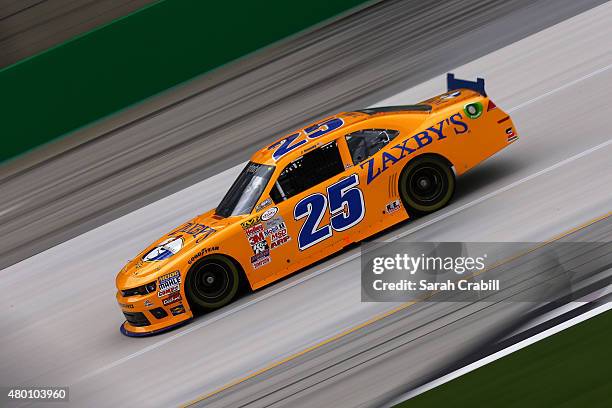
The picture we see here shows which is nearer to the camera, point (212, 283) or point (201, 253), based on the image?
point (201, 253)

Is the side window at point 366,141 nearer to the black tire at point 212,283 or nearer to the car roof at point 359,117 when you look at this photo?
the car roof at point 359,117

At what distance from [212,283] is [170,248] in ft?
2.25

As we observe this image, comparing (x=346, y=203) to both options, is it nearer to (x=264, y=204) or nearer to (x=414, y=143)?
(x=264, y=204)

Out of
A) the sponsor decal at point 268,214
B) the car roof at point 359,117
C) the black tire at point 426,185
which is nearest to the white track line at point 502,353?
the black tire at point 426,185

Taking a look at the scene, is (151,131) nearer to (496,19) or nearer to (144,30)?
(144,30)

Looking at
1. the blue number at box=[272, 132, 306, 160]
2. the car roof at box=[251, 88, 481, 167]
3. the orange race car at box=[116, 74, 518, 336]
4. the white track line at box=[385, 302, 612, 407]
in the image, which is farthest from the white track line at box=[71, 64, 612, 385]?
the white track line at box=[385, 302, 612, 407]

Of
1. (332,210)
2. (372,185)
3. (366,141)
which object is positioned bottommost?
(332,210)

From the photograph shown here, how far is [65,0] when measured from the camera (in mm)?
20750

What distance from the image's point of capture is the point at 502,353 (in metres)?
7.99

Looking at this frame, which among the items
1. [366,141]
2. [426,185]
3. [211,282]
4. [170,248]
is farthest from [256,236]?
[426,185]

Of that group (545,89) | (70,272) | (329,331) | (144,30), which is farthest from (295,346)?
(144,30)

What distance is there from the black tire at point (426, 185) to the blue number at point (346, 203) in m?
0.57

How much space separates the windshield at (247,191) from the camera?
35.0 ft

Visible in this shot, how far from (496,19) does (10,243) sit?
10.6m
